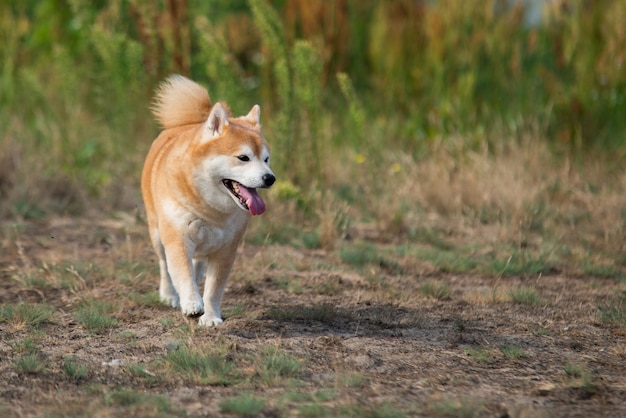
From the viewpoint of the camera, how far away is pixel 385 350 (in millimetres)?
4660

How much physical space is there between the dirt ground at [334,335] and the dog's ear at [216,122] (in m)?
0.99

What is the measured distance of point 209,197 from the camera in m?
4.84

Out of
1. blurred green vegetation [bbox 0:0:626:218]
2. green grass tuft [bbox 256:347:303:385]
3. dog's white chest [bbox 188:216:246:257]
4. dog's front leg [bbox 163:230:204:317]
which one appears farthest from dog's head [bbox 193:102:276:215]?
blurred green vegetation [bbox 0:0:626:218]

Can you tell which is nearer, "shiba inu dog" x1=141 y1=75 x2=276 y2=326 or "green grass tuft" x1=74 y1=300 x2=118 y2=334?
"shiba inu dog" x1=141 y1=75 x2=276 y2=326

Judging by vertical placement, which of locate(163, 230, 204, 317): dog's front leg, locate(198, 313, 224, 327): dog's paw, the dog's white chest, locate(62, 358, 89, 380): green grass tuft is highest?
the dog's white chest

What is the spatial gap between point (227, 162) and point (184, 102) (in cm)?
87

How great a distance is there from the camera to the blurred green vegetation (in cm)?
780

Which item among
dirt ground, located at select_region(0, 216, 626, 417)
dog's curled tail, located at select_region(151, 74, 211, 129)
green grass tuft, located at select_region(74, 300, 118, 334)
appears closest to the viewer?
dirt ground, located at select_region(0, 216, 626, 417)

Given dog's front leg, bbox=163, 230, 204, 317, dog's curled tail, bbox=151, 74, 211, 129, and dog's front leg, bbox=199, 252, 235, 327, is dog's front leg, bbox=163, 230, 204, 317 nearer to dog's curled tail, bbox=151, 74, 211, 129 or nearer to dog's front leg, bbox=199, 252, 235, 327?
dog's front leg, bbox=199, 252, 235, 327

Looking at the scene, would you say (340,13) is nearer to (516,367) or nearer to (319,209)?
(319,209)

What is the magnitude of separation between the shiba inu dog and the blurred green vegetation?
2476 millimetres

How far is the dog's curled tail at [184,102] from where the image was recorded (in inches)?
213

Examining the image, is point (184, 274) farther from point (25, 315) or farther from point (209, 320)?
point (25, 315)

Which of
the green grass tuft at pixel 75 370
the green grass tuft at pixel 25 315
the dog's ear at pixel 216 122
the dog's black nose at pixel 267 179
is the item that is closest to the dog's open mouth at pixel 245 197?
the dog's black nose at pixel 267 179
